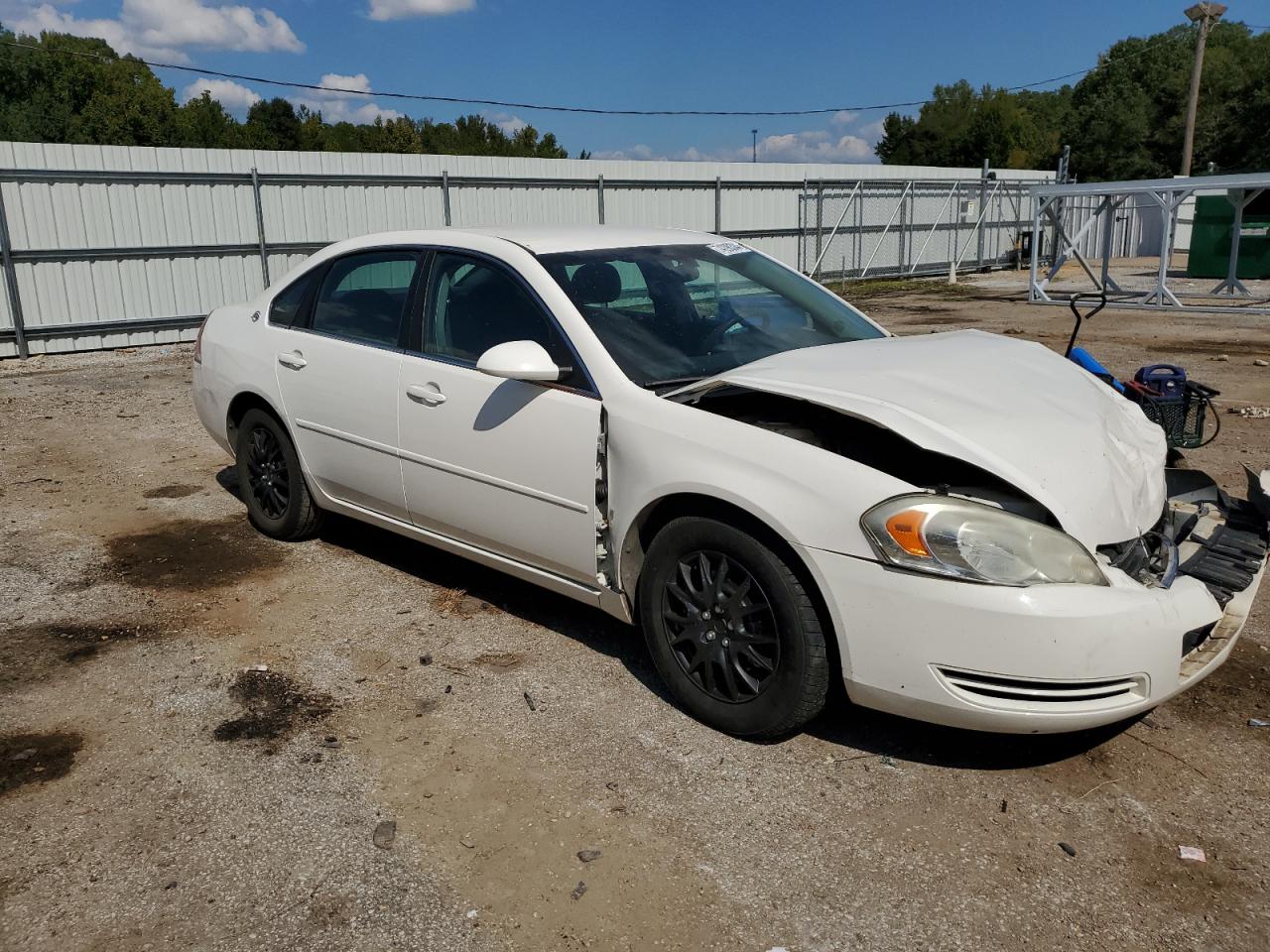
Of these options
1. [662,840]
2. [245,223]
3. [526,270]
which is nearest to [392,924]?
[662,840]

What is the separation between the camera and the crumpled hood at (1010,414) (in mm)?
3072

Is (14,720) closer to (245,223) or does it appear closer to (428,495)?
(428,495)

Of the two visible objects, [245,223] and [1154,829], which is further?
[245,223]

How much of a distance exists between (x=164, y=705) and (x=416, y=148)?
2807 inches

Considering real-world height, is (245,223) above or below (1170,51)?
below

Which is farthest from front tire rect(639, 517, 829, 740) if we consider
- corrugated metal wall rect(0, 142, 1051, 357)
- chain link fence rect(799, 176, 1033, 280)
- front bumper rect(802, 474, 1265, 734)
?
chain link fence rect(799, 176, 1033, 280)

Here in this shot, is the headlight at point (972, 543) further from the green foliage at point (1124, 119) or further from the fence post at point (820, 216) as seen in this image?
the green foliage at point (1124, 119)

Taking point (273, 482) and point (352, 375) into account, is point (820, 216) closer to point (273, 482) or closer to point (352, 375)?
point (273, 482)

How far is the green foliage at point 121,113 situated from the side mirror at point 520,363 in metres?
58.6

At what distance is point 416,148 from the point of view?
7019cm

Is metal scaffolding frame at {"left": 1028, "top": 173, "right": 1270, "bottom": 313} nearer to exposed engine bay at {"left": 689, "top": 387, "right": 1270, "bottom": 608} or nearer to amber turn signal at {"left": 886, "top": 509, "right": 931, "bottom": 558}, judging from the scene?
exposed engine bay at {"left": 689, "top": 387, "right": 1270, "bottom": 608}

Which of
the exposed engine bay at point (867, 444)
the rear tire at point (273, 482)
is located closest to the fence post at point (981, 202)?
the rear tire at point (273, 482)

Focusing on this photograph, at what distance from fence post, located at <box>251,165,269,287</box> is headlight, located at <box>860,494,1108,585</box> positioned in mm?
14030

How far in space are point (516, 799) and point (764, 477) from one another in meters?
1.22
